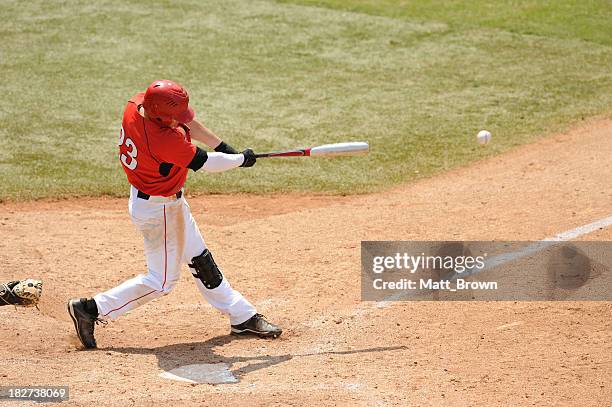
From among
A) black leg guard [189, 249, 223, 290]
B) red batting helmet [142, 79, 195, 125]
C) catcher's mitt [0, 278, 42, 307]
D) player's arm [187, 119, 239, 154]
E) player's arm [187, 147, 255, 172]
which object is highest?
red batting helmet [142, 79, 195, 125]

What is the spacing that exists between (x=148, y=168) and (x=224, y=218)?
10.1ft

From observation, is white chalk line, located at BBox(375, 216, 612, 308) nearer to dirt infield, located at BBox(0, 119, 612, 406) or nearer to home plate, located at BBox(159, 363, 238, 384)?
dirt infield, located at BBox(0, 119, 612, 406)

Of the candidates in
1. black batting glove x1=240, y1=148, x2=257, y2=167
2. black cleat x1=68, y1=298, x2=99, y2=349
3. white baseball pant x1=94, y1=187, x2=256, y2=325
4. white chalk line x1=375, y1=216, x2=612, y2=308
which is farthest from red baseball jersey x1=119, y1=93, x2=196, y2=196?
white chalk line x1=375, y1=216, x2=612, y2=308

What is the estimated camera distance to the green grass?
10.8 metres

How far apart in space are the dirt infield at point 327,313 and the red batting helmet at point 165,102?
5.40ft

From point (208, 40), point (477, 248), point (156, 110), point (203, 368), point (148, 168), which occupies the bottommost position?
point (203, 368)

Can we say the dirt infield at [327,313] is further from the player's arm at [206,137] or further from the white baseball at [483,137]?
the player's arm at [206,137]

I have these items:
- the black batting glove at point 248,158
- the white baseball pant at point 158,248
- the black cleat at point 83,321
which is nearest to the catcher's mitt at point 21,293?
the black cleat at point 83,321

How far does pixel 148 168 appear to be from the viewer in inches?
249

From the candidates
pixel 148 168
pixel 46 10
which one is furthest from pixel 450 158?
pixel 46 10

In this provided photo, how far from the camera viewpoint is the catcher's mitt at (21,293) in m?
6.46

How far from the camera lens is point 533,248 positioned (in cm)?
786

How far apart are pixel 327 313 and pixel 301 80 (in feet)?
21.6

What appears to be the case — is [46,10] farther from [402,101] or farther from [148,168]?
[148,168]
